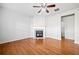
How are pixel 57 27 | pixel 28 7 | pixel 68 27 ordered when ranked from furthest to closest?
1. pixel 57 27
2. pixel 68 27
3. pixel 28 7

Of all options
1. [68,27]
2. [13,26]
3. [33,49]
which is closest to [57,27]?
[68,27]

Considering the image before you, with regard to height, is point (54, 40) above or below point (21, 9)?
below

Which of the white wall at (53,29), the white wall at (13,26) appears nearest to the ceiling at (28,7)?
the white wall at (13,26)

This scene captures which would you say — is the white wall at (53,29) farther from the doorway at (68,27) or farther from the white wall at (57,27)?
the doorway at (68,27)

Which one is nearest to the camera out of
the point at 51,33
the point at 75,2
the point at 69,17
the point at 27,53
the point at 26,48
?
the point at 75,2

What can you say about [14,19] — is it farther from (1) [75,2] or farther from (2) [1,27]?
(1) [75,2]

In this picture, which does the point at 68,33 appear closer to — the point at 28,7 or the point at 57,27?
the point at 57,27

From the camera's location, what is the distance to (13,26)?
227cm

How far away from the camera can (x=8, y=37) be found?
2273 mm

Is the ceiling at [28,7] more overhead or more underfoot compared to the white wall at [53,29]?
more overhead

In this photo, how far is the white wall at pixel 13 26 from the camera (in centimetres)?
208
